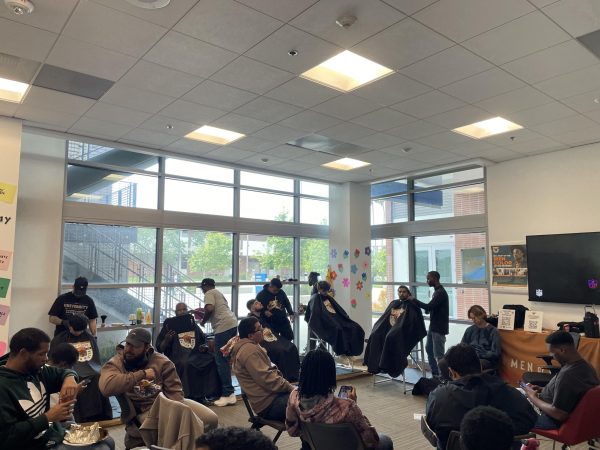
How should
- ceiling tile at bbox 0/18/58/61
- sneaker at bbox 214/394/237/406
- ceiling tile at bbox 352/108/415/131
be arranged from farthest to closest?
sneaker at bbox 214/394/237/406, ceiling tile at bbox 352/108/415/131, ceiling tile at bbox 0/18/58/61

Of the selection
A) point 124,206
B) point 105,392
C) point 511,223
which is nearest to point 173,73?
point 105,392

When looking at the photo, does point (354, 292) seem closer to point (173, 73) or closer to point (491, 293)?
point (491, 293)

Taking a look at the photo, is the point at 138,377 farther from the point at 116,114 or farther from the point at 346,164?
the point at 346,164

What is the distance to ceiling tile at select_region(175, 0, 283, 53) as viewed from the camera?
2.68 m

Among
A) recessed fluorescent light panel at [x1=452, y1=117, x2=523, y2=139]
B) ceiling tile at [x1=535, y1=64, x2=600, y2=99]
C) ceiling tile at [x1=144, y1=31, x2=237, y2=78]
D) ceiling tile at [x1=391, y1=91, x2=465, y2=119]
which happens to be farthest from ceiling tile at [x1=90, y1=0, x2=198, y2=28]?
recessed fluorescent light panel at [x1=452, y1=117, x2=523, y2=139]

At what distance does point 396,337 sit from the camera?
5.36 m

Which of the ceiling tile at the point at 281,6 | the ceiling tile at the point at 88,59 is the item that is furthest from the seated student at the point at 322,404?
the ceiling tile at the point at 88,59

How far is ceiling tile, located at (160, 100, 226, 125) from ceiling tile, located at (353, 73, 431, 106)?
1452 millimetres

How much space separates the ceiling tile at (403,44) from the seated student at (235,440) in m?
2.61

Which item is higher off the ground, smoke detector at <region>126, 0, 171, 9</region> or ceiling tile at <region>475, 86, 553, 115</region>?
smoke detector at <region>126, 0, 171, 9</region>

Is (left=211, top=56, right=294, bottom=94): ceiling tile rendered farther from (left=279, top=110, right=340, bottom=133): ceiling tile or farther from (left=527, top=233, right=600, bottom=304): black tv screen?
(left=527, top=233, right=600, bottom=304): black tv screen

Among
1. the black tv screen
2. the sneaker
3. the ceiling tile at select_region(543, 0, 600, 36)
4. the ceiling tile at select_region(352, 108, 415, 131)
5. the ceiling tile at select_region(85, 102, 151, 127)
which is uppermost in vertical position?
the ceiling tile at select_region(543, 0, 600, 36)

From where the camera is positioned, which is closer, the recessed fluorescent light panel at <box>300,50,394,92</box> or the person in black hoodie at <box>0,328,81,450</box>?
the person in black hoodie at <box>0,328,81,450</box>

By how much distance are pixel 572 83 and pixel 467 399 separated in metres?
2.90
